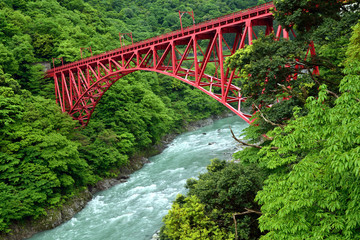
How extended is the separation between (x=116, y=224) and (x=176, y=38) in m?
14.4

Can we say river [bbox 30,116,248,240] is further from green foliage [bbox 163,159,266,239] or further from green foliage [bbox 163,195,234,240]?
green foliage [bbox 163,159,266,239]

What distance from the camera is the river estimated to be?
711 inches

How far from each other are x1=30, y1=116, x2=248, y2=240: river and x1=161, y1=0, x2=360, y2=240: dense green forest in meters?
5.57

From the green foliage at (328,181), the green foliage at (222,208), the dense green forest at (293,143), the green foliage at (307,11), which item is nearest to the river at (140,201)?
the green foliage at (222,208)

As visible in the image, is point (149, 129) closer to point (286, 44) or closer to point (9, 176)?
point (9, 176)

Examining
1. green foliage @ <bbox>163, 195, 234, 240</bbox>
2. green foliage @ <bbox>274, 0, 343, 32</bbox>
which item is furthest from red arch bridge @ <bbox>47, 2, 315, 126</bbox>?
green foliage @ <bbox>163, 195, 234, 240</bbox>

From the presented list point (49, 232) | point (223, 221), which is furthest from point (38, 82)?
point (223, 221)

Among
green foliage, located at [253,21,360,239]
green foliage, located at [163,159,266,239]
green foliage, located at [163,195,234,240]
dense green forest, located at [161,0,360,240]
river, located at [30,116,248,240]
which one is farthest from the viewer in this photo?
river, located at [30,116,248,240]

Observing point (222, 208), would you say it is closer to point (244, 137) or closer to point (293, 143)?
point (244, 137)

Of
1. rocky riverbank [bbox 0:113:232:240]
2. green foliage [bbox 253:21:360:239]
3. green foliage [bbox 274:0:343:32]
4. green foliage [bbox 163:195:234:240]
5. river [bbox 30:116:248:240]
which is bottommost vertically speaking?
river [bbox 30:116:248:240]

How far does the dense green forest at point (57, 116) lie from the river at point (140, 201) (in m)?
2.08

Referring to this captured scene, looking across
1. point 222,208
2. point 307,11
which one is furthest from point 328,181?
point 307,11

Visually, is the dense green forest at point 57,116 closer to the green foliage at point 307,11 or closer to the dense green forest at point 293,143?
the dense green forest at point 293,143

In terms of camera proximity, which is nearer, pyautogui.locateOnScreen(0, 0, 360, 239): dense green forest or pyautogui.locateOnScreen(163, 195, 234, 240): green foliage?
pyautogui.locateOnScreen(0, 0, 360, 239): dense green forest
